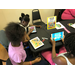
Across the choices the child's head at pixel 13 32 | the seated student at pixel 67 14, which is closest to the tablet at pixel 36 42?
the child's head at pixel 13 32

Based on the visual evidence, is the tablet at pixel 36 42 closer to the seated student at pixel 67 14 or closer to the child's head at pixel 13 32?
the child's head at pixel 13 32

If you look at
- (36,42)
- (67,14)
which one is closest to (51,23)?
(36,42)

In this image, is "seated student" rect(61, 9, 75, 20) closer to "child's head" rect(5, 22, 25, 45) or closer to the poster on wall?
the poster on wall

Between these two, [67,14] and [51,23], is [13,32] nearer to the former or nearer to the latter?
[51,23]

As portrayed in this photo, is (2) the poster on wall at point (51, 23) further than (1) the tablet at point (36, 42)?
Yes

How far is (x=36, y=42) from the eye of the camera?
1.17 meters

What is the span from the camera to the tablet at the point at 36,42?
1104mm

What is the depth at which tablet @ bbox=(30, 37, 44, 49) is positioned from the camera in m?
1.10

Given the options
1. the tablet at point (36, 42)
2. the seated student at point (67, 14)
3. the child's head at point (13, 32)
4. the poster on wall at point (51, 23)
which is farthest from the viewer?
the seated student at point (67, 14)

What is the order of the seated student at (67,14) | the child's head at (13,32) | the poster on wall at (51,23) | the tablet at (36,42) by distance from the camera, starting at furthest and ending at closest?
1. the seated student at (67,14)
2. the poster on wall at (51,23)
3. the tablet at (36,42)
4. the child's head at (13,32)

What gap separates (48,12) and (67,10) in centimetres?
75

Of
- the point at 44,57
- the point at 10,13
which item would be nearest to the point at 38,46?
the point at 44,57

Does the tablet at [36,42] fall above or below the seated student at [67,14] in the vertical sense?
below
